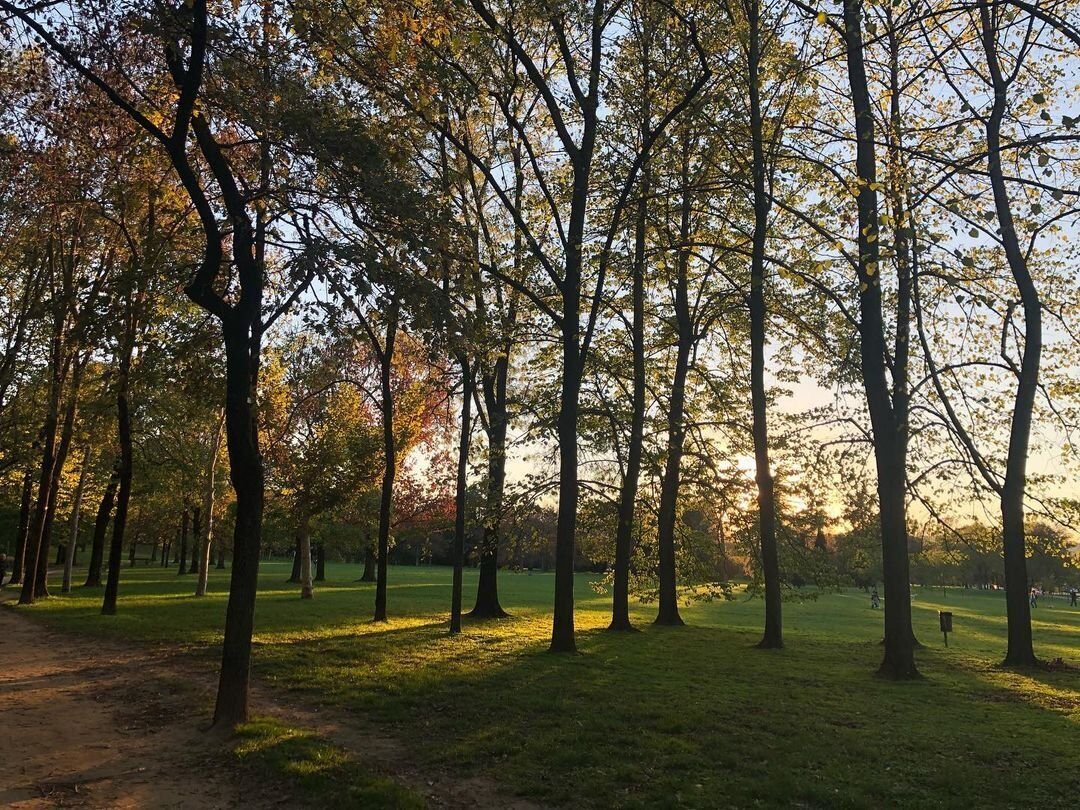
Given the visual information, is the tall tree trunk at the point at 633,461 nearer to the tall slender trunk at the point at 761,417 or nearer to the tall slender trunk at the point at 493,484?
the tall slender trunk at the point at 761,417

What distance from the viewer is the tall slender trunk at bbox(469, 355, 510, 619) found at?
18.7 metres

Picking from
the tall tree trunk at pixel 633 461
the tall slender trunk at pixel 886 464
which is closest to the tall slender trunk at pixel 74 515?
the tall tree trunk at pixel 633 461

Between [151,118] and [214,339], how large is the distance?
3474mm

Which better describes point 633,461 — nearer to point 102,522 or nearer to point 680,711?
point 680,711

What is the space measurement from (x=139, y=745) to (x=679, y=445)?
15.8 m

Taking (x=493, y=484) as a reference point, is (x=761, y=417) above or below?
above

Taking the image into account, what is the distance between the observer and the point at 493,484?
2069 centimetres

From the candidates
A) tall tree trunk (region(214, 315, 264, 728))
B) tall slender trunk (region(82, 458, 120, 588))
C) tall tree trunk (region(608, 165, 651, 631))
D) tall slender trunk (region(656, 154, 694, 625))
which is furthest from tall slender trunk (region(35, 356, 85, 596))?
tall slender trunk (region(656, 154, 694, 625))

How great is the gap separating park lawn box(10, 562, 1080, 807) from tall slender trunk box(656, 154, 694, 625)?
3.50 m

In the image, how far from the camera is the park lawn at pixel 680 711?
648 centimetres

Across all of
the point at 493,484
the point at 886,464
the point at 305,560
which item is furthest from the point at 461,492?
the point at 305,560

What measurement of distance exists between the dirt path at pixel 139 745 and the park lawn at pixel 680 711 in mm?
510

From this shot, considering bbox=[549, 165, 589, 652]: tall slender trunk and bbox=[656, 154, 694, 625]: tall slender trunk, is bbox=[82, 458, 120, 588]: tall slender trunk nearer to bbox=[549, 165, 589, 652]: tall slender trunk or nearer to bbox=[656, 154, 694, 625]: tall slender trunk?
bbox=[549, 165, 589, 652]: tall slender trunk

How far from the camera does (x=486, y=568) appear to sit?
77.5 ft
